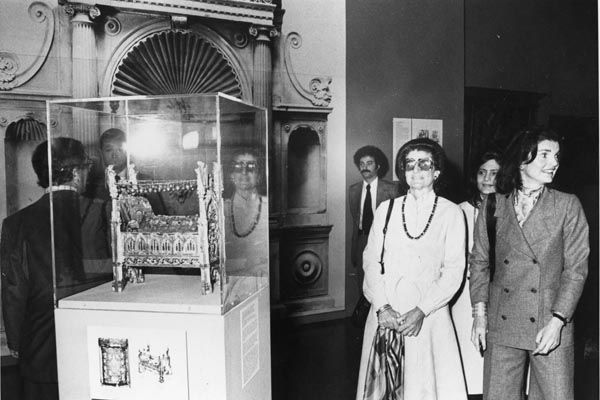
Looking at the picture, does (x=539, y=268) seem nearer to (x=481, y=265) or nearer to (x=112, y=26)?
(x=481, y=265)

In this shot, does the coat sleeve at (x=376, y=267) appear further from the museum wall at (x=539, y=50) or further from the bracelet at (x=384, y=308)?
the museum wall at (x=539, y=50)

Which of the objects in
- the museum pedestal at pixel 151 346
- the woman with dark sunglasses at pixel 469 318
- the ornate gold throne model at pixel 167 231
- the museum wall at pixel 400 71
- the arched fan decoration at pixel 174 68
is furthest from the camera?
the museum wall at pixel 400 71

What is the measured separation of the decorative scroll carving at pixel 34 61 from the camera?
366 centimetres

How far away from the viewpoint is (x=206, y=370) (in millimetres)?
1979

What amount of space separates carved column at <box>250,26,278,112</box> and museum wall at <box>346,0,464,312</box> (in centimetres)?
78

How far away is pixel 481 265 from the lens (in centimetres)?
249

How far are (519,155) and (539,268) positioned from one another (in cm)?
55

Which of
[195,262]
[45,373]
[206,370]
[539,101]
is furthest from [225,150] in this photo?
[539,101]

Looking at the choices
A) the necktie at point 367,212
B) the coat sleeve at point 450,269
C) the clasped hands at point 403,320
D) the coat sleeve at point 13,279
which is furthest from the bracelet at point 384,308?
the necktie at point 367,212

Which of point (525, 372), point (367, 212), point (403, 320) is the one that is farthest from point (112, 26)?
point (525, 372)

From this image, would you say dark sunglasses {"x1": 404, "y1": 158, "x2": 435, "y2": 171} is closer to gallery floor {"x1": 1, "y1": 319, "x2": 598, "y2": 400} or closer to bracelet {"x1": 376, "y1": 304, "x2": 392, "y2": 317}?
bracelet {"x1": 376, "y1": 304, "x2": 392, "y2": 317}

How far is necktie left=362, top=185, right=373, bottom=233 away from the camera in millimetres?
4512

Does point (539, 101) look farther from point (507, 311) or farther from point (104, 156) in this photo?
point (104, 156)

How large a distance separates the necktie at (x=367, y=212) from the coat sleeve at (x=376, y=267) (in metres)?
1.70
